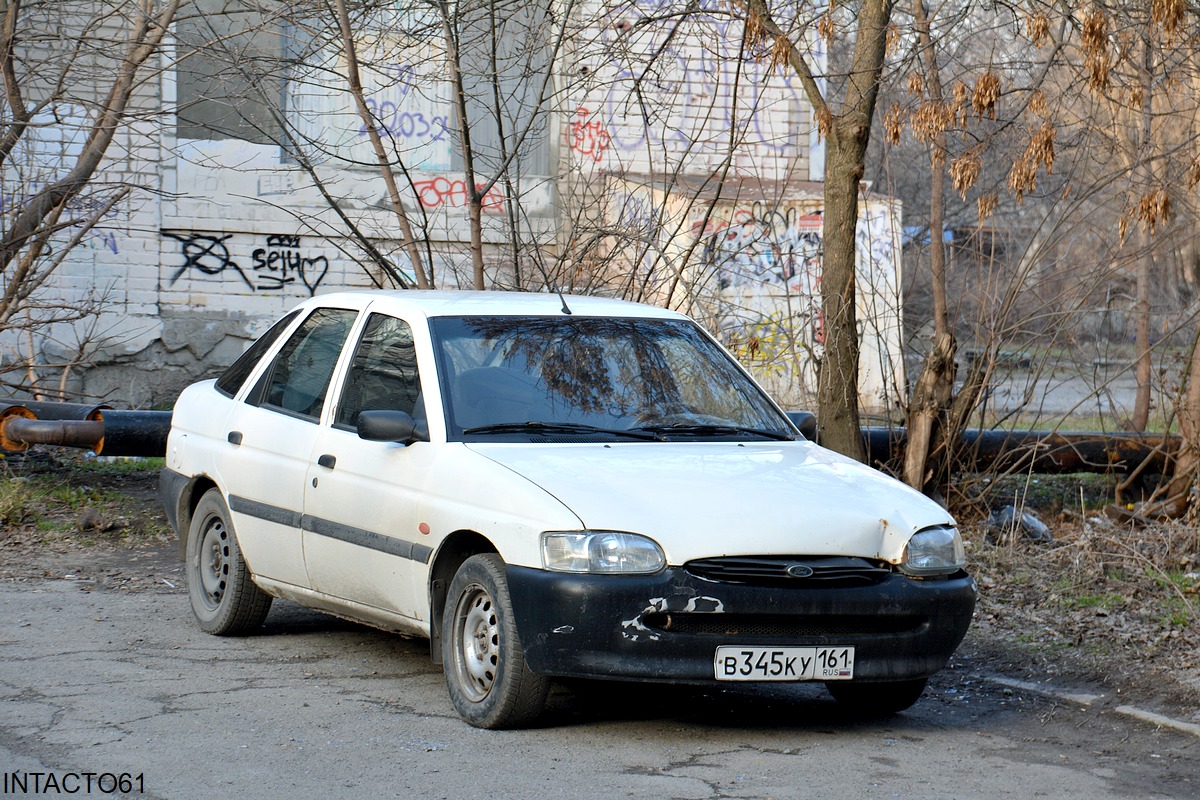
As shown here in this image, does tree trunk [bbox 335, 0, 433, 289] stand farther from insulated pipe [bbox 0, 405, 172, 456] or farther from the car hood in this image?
the car hood

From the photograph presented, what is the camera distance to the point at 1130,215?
24.5ft

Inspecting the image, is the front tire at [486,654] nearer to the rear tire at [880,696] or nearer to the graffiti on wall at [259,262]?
the rear tire at [880,696]

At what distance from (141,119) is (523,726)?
688 centimetres

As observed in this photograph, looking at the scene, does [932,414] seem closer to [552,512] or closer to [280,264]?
[552,512]

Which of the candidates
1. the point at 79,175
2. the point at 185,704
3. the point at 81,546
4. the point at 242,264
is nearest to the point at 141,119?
the point at 79,175

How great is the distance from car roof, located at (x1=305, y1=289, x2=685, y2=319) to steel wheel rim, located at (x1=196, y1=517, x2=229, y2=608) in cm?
122

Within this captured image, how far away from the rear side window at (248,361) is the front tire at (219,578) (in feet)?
1.69

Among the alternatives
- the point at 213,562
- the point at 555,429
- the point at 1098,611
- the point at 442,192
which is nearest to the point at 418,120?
the point at 442,192

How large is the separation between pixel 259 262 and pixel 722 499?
10.8 m

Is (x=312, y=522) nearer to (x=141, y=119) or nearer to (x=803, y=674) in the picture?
(x=803, y=674)

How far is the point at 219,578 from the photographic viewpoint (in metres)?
6.73

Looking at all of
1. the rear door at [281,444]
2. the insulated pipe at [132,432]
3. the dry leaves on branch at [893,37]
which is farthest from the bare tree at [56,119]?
the dry leaves on branch at [893,37]

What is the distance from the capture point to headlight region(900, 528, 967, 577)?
504cm

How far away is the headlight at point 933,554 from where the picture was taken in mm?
5039
